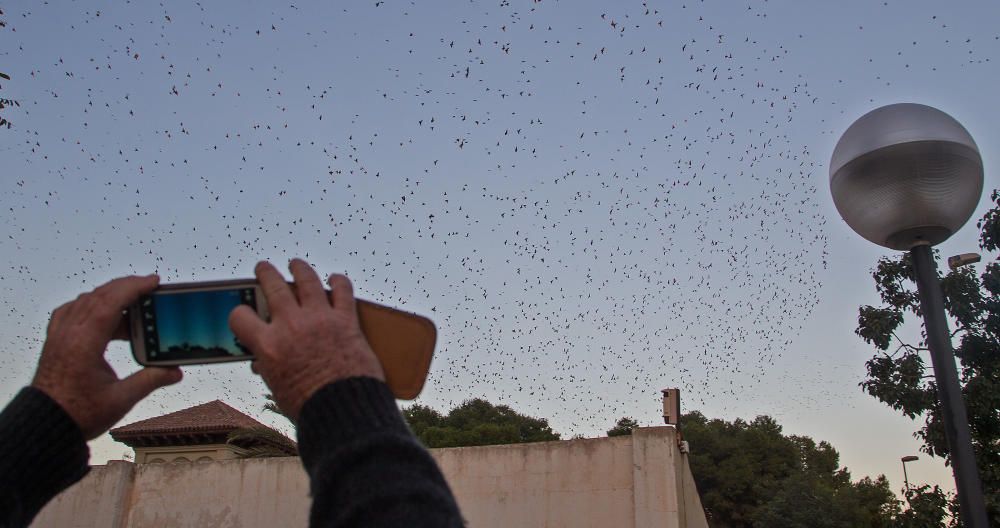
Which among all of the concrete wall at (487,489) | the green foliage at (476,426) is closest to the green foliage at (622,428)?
the green foliage at (476,426)

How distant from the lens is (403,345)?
1330 millimetres

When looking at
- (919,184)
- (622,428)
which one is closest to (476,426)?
(622,428)

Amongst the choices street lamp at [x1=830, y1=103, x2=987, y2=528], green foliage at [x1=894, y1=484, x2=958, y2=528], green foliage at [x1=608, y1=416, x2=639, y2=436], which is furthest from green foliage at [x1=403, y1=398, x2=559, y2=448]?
street lamp at [x1=830, y1=103, x2=987, y2=528]

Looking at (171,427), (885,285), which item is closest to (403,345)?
(885,285)

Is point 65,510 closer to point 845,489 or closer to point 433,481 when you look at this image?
point 433,481

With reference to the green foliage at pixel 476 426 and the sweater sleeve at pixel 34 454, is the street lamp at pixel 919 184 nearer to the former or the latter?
the sweater sleeve at pixel 34 454

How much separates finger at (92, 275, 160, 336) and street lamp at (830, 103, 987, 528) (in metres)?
3.58

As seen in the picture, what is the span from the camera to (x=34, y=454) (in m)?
1.30

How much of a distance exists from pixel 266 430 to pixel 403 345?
66.8 ft

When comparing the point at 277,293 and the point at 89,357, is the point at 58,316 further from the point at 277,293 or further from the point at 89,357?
the point at 277,293

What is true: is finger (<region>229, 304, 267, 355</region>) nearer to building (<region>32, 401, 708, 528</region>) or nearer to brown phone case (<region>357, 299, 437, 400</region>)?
brown phone case (<region>357, 299, 437, 400</region>)

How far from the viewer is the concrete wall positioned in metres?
Result: 13.6

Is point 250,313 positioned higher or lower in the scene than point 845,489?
lower

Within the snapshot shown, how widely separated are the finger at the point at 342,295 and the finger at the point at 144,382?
0.42 meters
